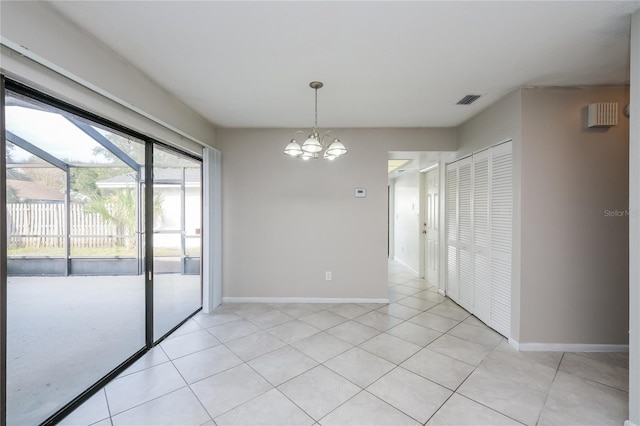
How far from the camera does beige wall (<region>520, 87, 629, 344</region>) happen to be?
2541mm

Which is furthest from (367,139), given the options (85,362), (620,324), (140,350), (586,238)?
(85,362)

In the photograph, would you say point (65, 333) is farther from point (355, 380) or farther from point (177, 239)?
point (355, 380)

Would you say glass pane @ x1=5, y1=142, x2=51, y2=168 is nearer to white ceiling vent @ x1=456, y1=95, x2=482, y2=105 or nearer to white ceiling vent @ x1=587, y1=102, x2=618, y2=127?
white ceiling vent @ x1=456, y1=95, x2=482, y2=105

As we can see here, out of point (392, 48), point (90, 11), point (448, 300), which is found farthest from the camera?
point (448, 300)

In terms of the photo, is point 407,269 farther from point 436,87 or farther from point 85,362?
point 85,362

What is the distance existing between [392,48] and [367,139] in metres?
2.02

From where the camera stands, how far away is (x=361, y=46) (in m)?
1.92

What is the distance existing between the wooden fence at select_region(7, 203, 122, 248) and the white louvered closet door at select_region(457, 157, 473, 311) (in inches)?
175

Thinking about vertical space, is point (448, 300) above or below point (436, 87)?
below

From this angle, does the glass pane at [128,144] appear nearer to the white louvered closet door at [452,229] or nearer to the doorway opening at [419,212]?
the doorway opening at [419,212]

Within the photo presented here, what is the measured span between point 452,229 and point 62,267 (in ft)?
16.0

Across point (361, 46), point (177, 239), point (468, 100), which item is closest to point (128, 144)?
point (177, 239)

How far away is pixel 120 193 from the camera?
2.71 metres

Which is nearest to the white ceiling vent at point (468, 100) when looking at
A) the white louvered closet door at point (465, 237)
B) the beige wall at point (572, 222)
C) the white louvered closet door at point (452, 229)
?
the beige wall at point (572, 222)
